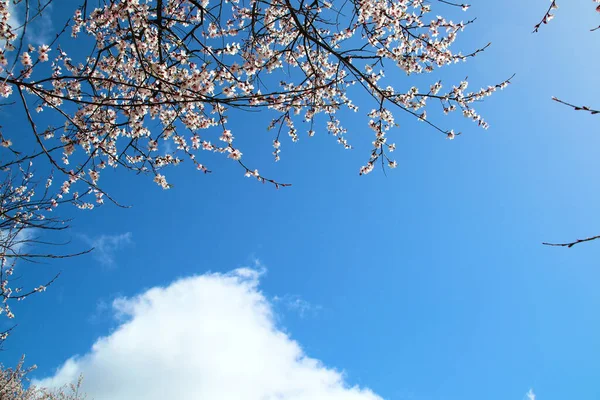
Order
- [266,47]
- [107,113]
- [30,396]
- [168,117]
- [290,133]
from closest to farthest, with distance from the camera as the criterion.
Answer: [107,113] < [168,117] < [266,47] < [290,133] < [30,396]

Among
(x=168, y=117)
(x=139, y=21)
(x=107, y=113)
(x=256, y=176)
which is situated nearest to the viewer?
(x=139, y=21)

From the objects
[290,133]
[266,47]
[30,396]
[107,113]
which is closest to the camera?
[107,113]

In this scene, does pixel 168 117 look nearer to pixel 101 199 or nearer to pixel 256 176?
pixel 256 176

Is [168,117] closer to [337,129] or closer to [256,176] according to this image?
[256,176]

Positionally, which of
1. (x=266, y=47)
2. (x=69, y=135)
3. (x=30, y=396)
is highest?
(x=266, y=47)

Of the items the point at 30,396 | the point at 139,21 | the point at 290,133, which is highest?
the point at 290,133

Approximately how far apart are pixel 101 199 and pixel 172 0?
3.71 meters

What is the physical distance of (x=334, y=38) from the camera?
614 cm

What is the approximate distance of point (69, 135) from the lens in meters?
4.45

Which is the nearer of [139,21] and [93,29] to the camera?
[139,21]

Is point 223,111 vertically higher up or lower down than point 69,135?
higher up

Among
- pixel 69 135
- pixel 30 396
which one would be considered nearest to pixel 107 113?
pixel 69 135

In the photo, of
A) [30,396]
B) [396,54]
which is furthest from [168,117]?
[30,396]

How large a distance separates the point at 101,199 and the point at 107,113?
254 cm
